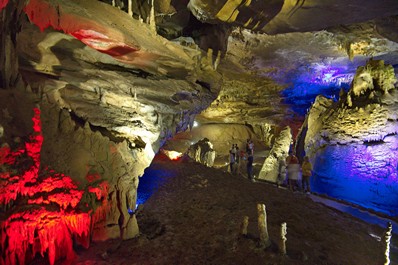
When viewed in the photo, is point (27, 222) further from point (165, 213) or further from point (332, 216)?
point (332, 216)

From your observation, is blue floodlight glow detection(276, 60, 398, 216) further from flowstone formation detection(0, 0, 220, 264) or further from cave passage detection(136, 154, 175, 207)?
flowstone formation detection(0, 0, 220, 264)

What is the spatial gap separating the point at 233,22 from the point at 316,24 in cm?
211

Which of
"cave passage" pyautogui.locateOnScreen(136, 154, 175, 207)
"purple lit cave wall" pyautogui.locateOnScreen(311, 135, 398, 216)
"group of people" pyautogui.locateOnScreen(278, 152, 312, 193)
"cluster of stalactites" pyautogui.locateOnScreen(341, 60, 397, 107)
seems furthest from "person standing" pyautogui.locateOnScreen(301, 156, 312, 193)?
"cave passage" pyautogui.locateOnScreen(136, 154, 175, 207)

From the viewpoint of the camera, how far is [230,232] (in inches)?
243

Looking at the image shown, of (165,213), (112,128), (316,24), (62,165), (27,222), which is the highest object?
(316,24)

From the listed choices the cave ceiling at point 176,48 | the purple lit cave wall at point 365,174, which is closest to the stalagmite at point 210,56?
the cave ceiling at point 176,48

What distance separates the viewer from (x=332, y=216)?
750cm

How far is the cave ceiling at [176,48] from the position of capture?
226 inches

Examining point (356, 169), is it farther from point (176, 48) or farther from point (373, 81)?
point (176, 48)

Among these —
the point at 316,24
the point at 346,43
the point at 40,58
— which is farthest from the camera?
the point at 346,43

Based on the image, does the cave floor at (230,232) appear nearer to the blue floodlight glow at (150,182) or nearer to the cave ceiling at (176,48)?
the blue floodlight glow at (150,182)

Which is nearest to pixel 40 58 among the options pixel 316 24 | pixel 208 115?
pixel 316 24

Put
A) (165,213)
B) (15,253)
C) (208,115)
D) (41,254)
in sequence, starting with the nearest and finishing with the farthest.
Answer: (15,253)
(41,254)
(165,213)
(208,115)

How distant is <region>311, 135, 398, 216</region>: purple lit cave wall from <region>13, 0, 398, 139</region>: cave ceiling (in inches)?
141
